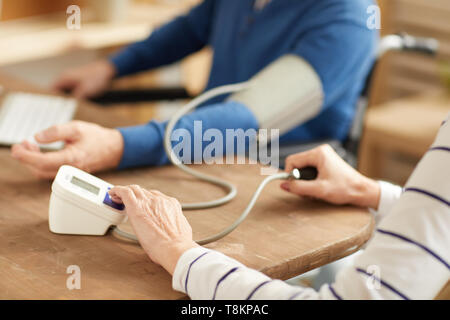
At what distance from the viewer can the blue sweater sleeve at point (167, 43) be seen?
73.2 inches

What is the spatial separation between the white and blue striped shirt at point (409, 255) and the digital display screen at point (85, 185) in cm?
26

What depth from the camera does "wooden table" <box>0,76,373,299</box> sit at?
836 millimetres

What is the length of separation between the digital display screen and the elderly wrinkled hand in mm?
23

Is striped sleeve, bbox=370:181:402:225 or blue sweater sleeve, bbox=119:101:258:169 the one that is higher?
blue sweater sleeve, bbox=119:101:258:169

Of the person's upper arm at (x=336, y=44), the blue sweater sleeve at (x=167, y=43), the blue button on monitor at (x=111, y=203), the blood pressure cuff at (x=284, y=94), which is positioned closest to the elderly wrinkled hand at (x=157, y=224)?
the blue button on monitor at (x=111, y=203)

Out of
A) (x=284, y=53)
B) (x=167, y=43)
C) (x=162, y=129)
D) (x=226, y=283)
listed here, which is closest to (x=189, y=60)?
(x=167, y=43)

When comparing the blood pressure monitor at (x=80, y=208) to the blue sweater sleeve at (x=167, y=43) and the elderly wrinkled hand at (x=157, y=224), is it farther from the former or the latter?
the blue sweater sleeve at (x=167, y=43)

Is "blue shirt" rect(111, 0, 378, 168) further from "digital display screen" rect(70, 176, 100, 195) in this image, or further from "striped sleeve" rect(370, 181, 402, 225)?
"striped sleeve" rect(370, 181, 402, 225)

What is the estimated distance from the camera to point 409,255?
2.41ft

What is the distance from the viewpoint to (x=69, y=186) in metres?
0.94

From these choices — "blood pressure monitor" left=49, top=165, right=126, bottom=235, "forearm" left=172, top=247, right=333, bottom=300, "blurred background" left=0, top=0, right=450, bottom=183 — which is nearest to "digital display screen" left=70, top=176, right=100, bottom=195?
"blood pressure monitor" left=49, top=165, right=126, bottom=235

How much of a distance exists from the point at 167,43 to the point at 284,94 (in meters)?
0.62
